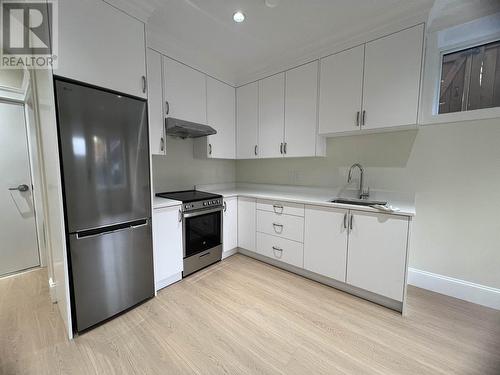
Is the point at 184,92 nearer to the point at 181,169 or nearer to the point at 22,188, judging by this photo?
the point at 181,169

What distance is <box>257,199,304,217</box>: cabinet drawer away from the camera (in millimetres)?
2349

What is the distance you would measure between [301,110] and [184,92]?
1.40 meters

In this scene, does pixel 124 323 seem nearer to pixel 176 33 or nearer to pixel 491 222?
pixel 176 33

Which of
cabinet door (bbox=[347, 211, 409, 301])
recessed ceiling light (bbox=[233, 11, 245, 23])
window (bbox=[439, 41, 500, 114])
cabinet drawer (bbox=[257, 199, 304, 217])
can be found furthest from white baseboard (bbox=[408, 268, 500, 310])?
recessed ceiling light (bbox=[233, 11, 245, 23])

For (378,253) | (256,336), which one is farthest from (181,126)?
(378,253)

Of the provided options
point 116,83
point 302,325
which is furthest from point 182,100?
point 302,325

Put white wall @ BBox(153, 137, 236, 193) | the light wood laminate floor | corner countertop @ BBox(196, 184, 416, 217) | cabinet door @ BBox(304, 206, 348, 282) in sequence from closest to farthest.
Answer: the light wood laminate floor → corner countertop @ BBox(196, 184, 416, 217) → cabinet door @ BBox(304, 206, 348, 282) → white wall @ BBox(153, 137, 236, 193)

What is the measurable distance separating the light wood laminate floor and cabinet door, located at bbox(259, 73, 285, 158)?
1.74 meters

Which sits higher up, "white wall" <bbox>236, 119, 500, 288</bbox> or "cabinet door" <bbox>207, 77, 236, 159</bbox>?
"cabinet door" <bbox>207, 77, 236, 159</bbox>

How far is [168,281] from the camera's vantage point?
223 centimetres

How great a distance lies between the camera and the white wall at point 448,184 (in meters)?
1.87

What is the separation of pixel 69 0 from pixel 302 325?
9.38 feet

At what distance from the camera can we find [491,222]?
1.87m

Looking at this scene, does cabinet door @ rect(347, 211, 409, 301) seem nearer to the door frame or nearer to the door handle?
the door frame
